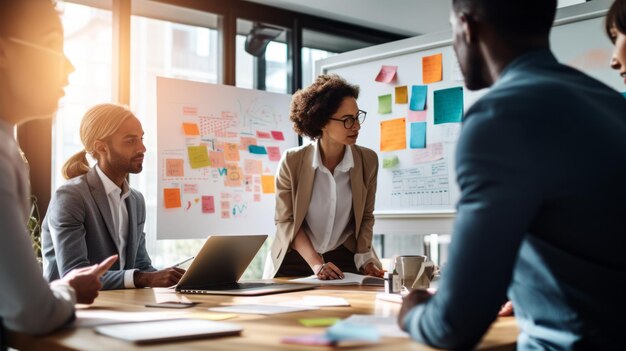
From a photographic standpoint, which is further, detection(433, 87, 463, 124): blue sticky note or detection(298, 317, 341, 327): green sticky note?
detection(433, 87, 463, 124): blue sticky note

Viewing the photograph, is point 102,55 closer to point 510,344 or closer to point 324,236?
point 324,236

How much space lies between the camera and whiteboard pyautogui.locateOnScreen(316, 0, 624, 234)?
346 cm

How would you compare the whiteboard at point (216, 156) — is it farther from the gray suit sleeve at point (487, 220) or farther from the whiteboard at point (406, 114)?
the gray suit sleeve at point (487, 220)

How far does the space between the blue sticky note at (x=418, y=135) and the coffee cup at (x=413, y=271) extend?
1746 millimetres

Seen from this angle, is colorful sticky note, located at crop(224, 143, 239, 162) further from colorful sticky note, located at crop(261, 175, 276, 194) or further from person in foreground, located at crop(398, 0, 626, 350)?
person in foreground, located at crop(398, 0, 626, 350)

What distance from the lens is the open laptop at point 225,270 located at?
194 centimetres

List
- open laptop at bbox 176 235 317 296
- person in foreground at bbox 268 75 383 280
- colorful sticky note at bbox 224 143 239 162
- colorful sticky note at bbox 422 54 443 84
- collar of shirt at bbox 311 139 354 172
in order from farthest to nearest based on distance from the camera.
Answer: colorful sticky note at bbox 224 143 239 162 < colorful sticky note at bbox 422 54 443 84 < collar of shirt at bbox 311 139 354 172 < person in foreground at bbox 268 75 383 280 < open laptop at bbox 176 235 317 296

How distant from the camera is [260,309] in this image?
1.54 m

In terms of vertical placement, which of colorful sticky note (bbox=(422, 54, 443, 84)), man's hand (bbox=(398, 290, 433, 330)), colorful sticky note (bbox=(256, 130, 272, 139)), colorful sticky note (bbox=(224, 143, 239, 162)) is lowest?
man's hand (bbox=(398, 290, 433, 330))

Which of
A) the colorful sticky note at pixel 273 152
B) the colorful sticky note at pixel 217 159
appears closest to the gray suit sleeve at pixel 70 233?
the colorful sticky note at pixel 217 159

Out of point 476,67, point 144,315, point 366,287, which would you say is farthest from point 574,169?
point 366,287

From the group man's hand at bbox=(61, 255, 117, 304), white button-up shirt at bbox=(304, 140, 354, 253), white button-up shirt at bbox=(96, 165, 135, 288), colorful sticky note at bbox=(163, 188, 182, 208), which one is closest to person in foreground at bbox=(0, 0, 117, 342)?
man's hand at bbox=(61, 255, 117, 304)

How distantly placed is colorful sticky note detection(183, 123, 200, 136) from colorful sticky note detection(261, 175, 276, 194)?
1.82ft

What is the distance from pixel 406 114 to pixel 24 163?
2697 mm
